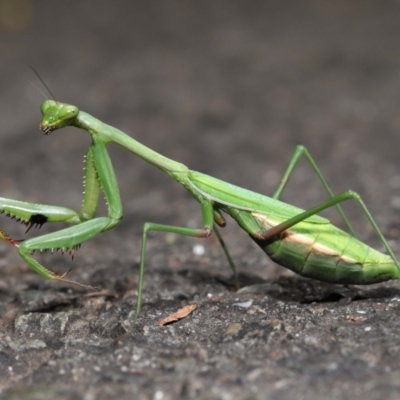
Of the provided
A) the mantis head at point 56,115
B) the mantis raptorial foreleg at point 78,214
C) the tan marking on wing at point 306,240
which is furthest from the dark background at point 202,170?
the mantis head at point 56,115

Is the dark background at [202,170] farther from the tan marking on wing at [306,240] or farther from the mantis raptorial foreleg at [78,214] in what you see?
the mantis raptorial foreleg at [78,214]

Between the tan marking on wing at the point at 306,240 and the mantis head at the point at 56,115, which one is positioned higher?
the mantis head at the point at 56,115

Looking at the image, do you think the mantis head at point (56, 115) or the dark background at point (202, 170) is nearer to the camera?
the dark background at point (202, 170)

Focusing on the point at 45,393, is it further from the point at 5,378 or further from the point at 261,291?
the point at 261,291

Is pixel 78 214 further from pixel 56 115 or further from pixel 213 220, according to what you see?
pixel 213 220

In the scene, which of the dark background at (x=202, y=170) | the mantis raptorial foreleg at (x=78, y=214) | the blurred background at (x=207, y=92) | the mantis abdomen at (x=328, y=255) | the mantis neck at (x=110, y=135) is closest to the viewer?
the dark background at (x=202, y=170)

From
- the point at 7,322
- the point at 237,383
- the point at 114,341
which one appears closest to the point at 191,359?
the point at 237,383

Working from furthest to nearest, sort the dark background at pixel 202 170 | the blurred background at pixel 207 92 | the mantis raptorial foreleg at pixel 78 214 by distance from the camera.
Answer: the blurred background at pixel 207 92
the mantis raptorial foreleg at pixel 78 214
the dark background at pixel 202 170

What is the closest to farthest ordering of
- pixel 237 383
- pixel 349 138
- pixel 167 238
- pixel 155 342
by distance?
pixel 237 383 < pixel 155 342 < pixel 167 238 < pixel 349 138

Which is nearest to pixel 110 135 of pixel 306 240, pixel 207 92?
pixel 306 240
